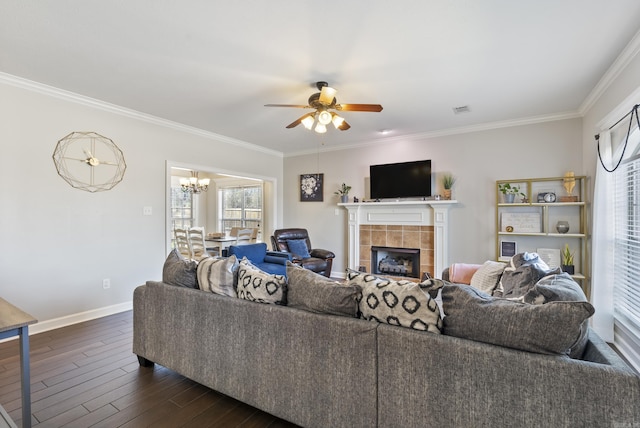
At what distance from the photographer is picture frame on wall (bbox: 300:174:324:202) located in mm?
6066

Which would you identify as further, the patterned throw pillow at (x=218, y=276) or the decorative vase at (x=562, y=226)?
the decorative vase at (x=562, y=226)

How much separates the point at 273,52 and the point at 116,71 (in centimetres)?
154

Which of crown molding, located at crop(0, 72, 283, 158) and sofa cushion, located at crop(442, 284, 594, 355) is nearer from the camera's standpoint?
sofa cushion, located at crop(442, 284, 594, 355)

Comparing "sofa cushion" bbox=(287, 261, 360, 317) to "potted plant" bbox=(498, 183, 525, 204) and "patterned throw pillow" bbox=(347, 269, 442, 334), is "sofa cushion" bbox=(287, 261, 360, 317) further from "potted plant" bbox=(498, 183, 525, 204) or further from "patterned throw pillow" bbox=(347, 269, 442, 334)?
"potted plant" bbox=(498, 183, 525, 204)

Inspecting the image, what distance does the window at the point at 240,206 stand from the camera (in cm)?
800

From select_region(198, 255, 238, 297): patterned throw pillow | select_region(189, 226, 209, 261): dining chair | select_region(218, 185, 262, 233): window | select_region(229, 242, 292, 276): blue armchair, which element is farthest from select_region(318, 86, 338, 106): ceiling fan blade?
select_region(218, 185, 262, 233): window

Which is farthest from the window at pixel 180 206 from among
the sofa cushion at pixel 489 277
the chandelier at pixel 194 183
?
the sofa cushion at pixel 489 277

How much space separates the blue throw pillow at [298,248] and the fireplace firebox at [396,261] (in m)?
1.20

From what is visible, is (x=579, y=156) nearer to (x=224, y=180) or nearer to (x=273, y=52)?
(x=273, y=52)

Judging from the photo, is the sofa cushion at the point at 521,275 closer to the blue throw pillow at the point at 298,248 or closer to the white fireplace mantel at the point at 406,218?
the white fireplace mantel at the point at 406,218

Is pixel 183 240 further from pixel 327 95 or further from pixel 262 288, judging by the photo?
pixel 262 288

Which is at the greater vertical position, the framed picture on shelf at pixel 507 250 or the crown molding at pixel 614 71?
the crown molding at pixel 614 71

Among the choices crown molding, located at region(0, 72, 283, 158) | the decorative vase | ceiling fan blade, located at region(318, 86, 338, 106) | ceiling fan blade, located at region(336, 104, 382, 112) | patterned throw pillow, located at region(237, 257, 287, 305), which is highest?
crown molding, located at region(0, 72, 283, 158)

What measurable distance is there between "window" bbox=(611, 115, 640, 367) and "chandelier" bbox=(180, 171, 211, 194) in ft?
24.1
